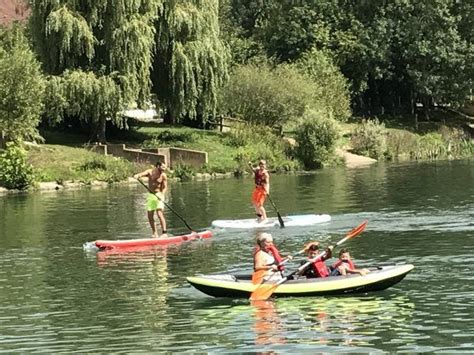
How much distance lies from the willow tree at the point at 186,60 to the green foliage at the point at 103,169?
7414mm

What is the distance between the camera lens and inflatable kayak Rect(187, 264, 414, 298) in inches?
698

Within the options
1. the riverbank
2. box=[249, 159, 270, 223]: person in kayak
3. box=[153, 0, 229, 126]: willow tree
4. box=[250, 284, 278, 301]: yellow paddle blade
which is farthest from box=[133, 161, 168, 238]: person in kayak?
box=[153, 0, 229, 126]: willow tree

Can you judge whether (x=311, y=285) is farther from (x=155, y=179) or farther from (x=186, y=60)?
(x=186, y=60)

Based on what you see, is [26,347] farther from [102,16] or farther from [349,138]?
[349,138]

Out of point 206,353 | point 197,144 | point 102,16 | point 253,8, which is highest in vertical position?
point 253,8

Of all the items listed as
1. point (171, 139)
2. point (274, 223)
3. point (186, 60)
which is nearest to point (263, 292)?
point (274, 223)

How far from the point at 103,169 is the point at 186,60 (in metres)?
9.89

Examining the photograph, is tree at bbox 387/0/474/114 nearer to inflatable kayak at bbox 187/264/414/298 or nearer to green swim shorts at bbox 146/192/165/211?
green swim shorts at bbox 146/192/165/211

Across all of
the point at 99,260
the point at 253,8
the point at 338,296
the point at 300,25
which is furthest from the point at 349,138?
the point at 338,296

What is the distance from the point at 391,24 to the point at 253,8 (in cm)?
2595

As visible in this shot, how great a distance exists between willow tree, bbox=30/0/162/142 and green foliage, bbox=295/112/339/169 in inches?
430

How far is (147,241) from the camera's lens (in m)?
26.3

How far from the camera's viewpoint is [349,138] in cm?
7262

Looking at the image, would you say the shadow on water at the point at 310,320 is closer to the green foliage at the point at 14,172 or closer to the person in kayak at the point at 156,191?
the person in kayak at the point at 156,191
